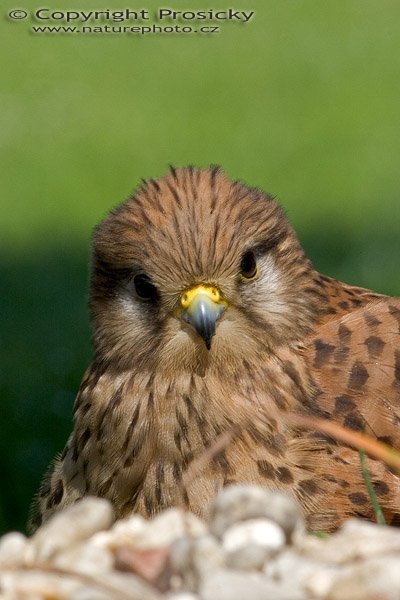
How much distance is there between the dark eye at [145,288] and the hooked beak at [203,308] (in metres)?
0.12

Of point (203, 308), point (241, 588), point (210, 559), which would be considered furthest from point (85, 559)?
point (203, 308)

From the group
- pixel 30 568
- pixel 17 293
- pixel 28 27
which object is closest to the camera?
pixel 30 568

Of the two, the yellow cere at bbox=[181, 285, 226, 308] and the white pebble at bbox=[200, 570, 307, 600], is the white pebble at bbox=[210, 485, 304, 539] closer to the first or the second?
the white pebble at bbox=[200, 570, 307, 600]

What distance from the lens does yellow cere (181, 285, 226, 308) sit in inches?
172

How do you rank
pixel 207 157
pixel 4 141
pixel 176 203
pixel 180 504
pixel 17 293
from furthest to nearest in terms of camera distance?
pixel 4 141 → pixel 207 157 → pixel 17 293 → pixel 176 203 → pixel 180 504

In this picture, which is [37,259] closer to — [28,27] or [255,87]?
[255,87]

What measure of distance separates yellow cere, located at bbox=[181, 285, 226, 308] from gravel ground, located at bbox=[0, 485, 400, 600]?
1343 millimetres

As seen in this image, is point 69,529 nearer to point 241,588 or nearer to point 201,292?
point 241,588

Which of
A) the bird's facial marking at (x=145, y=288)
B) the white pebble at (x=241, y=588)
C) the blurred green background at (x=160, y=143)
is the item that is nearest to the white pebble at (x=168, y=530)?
the white pebble at (x=241, y=588)

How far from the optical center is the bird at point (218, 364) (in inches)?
172

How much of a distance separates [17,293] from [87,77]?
4689mm

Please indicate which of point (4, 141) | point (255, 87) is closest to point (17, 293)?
point (4, 141)

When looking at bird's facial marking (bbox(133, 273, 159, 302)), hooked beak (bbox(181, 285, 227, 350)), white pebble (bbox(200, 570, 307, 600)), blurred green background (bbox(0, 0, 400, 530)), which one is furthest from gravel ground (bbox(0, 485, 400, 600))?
blurred green background (bbox(0, 0, 400, 530))

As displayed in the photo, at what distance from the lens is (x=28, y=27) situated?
13984mm
